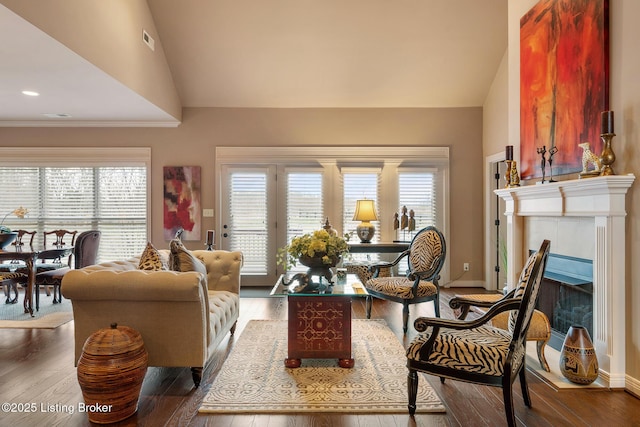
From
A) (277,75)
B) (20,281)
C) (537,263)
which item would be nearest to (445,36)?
(277,75)

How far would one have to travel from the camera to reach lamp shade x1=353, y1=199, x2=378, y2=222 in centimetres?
562

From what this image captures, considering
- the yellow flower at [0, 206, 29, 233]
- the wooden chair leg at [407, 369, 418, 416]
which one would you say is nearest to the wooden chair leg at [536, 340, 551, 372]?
the wooden chair leg at [407, 369, 418, 416]

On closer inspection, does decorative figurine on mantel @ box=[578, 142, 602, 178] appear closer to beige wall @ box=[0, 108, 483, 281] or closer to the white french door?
beige wall @ box=[0, 108, 483, 281]

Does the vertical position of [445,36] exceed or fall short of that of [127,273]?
it exceeds it

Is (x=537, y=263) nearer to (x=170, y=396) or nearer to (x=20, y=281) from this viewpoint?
(x=170, y=396)

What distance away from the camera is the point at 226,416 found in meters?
2.31

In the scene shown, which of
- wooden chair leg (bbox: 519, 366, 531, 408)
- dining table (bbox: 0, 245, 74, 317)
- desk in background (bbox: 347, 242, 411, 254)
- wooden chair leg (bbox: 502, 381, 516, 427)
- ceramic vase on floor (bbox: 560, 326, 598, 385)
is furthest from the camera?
desk in background (bbox: 347, 242, 411, 254)

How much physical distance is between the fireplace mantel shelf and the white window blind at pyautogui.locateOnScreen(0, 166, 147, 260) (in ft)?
17.7

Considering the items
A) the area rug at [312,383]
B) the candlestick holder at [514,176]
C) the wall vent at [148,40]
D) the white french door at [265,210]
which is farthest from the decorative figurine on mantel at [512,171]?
the wall vent at [148,40]

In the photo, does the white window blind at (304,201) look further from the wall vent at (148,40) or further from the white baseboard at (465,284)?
the wall vent at (148,40)

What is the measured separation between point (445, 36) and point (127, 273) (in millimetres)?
4898

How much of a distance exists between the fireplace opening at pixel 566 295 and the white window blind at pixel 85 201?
5651 millimetres

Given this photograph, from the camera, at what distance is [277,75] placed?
573cm

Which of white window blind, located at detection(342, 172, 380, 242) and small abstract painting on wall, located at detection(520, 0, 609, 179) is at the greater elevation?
small abstract painting on wall, located at detection(520, 0, 609, 179)
